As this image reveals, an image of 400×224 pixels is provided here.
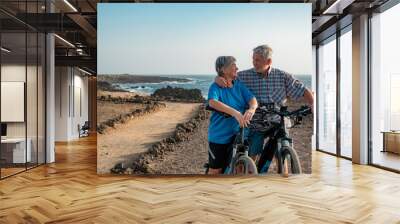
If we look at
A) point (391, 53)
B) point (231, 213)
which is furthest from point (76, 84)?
point (231, 213)

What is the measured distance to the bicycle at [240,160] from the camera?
6570mm

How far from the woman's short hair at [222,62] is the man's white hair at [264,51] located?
42 centimetres

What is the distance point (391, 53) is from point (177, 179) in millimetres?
4573

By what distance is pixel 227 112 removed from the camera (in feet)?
21.7

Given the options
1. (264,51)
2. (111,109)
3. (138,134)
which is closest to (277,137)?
(264,51)

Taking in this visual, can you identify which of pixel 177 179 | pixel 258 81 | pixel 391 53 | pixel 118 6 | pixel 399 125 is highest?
pixel 118 6

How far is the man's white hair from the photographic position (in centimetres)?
677

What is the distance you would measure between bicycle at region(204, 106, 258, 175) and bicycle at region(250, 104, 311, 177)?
15 cm

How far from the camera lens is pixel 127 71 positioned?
6.83m

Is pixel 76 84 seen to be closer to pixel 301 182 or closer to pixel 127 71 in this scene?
pixel 127 71

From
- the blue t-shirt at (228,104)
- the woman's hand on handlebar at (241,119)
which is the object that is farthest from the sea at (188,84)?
the woman's hand on handlebar at (241,119)

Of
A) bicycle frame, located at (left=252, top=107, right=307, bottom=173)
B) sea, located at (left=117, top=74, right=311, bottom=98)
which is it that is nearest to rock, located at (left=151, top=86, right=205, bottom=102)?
sea, located at (left=117, top=74, right=311, bottom=98)

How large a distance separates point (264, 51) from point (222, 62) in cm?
73

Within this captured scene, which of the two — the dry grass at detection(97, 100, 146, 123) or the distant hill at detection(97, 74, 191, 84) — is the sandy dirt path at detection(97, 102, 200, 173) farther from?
the distant hill at detection(97, 74, 191, 84)
